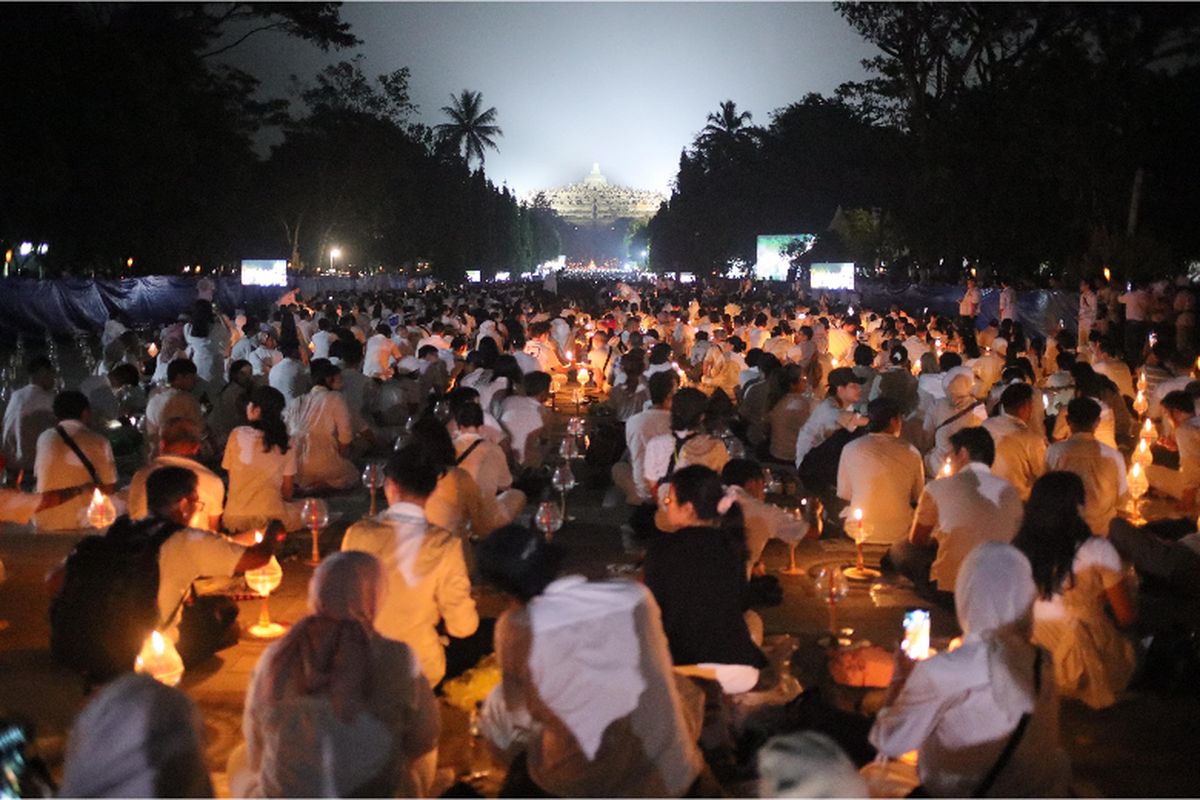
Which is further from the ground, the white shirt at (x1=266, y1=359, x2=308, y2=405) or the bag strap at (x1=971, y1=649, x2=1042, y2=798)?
the white shirt at (x1=266, y1=359, x2=308, y2=405)

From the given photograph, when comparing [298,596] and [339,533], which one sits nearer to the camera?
[298,596]

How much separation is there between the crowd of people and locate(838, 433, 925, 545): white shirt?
A: 24 millimetres

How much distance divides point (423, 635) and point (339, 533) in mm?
4680

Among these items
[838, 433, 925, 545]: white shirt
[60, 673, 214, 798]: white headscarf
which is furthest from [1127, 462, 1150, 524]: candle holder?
[60, 673, 214, 798]: white headscarf

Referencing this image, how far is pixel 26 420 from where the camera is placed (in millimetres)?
9836

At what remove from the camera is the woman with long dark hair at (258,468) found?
8555 millimetres

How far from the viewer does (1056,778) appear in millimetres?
3961

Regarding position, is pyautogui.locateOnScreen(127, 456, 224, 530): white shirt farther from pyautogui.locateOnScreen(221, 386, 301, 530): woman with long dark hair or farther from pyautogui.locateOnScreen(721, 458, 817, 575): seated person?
pyautogui.locateOnScreen(721, 458, 817, 575): seated person

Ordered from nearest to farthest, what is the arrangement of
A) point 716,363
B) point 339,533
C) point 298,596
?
point 298,596 → point 339,533 → point 716,363

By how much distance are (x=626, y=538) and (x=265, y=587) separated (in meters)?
3.64

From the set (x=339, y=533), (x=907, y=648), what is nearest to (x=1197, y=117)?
(x=339, y=533)

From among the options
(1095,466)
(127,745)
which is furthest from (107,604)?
(1095,466)

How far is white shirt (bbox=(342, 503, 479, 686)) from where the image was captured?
5273 millimetres

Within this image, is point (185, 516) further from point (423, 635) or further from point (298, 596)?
point (298, 596)
